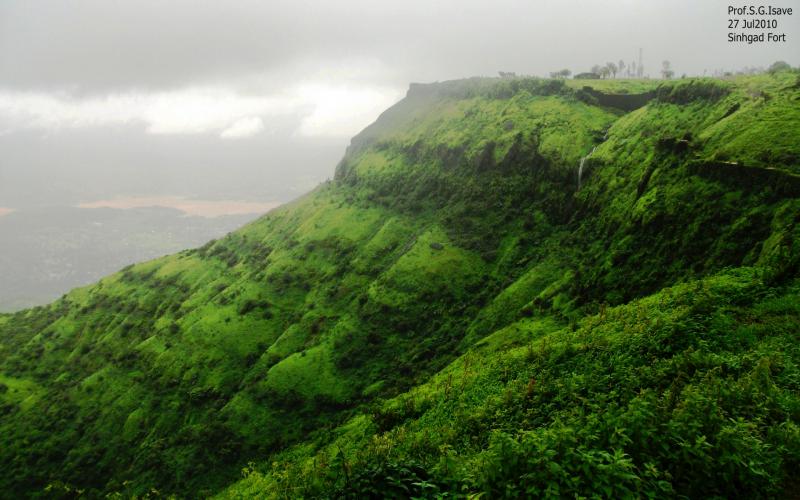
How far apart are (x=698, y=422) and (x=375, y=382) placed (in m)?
79.5

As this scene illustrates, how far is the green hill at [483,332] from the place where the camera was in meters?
18.3

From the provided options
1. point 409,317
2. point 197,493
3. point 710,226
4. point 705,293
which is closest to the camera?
point 705,293

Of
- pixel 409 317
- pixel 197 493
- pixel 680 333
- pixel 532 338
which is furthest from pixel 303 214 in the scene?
pixel 680 333

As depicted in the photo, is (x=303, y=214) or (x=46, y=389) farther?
(x=303, y=214)

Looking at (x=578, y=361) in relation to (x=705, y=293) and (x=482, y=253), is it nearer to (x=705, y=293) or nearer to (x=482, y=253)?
(x=705, y=293)

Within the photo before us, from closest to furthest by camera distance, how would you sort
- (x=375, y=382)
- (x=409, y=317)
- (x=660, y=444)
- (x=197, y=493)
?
(x=660, y=444) → (x=197, y=493) → (x=375, y=382) → (x=409, y=317)

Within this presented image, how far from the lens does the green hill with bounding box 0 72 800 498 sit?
59.9ft

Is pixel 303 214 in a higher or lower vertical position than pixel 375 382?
higher

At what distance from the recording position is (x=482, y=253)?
357 ft

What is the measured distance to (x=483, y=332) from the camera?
84688mm

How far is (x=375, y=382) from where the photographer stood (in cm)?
9150

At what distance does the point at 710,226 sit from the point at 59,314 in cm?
23461

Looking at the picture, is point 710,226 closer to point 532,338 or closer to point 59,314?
point 532,338

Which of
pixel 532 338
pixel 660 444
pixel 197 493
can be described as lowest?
pixel 197 493
